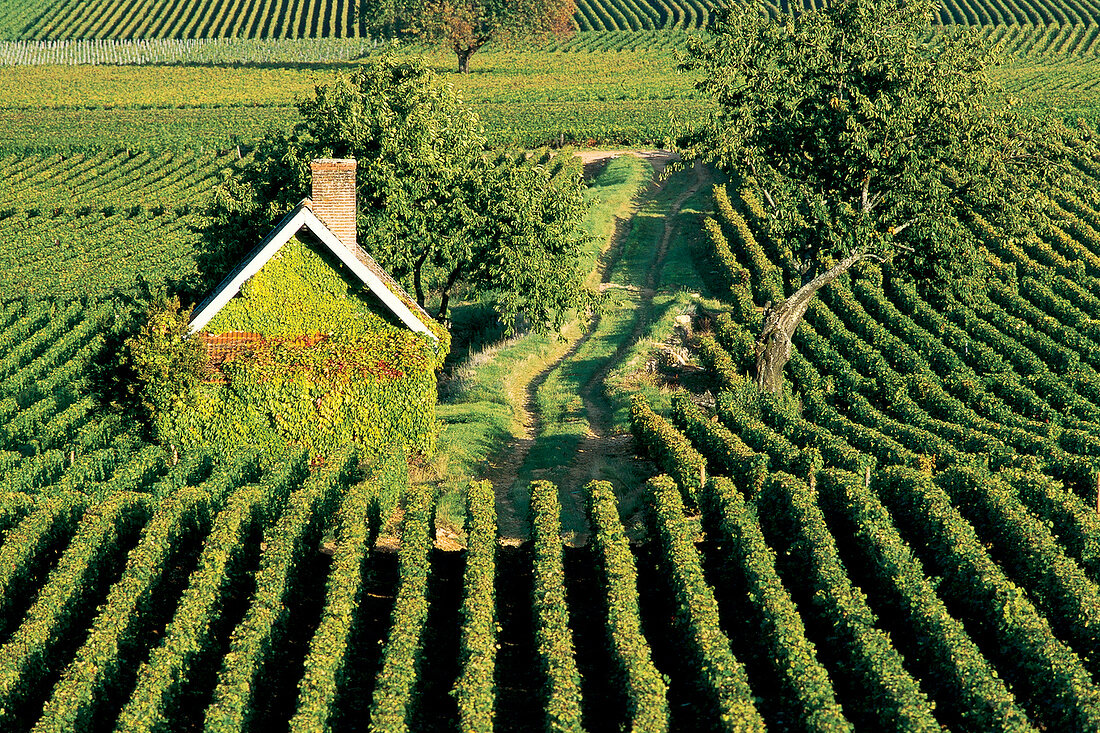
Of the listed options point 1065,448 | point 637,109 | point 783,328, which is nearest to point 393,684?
point 1065,448

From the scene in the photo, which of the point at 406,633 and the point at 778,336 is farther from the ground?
the point at 778,336

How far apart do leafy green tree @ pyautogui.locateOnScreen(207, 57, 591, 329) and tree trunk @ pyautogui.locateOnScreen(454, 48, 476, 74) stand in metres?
62.1

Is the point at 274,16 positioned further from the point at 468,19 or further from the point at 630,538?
Result: the point at 630,538

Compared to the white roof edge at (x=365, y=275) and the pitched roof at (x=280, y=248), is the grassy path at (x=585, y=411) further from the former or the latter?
the pitched roof at (x=280, y=248)

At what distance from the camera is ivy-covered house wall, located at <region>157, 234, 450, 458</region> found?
24000mm

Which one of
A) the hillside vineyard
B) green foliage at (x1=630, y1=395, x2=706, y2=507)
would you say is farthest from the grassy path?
the hillside vineyard

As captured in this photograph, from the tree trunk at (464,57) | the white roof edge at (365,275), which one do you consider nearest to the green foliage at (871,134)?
the white roof edge at (365,275)

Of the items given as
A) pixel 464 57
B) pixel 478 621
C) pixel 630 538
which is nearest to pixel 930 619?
pixel 478 621

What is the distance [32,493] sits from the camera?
68.8 ft

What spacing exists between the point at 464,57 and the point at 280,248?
7118cm

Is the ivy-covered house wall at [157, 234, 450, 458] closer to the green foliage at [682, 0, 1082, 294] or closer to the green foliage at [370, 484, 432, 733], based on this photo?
the green foliage at [370, 484, 432, 733]

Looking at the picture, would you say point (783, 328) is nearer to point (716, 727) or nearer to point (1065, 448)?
point (1065, 448)

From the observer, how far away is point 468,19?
88.6 metres

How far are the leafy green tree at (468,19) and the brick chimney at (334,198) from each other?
207ft
